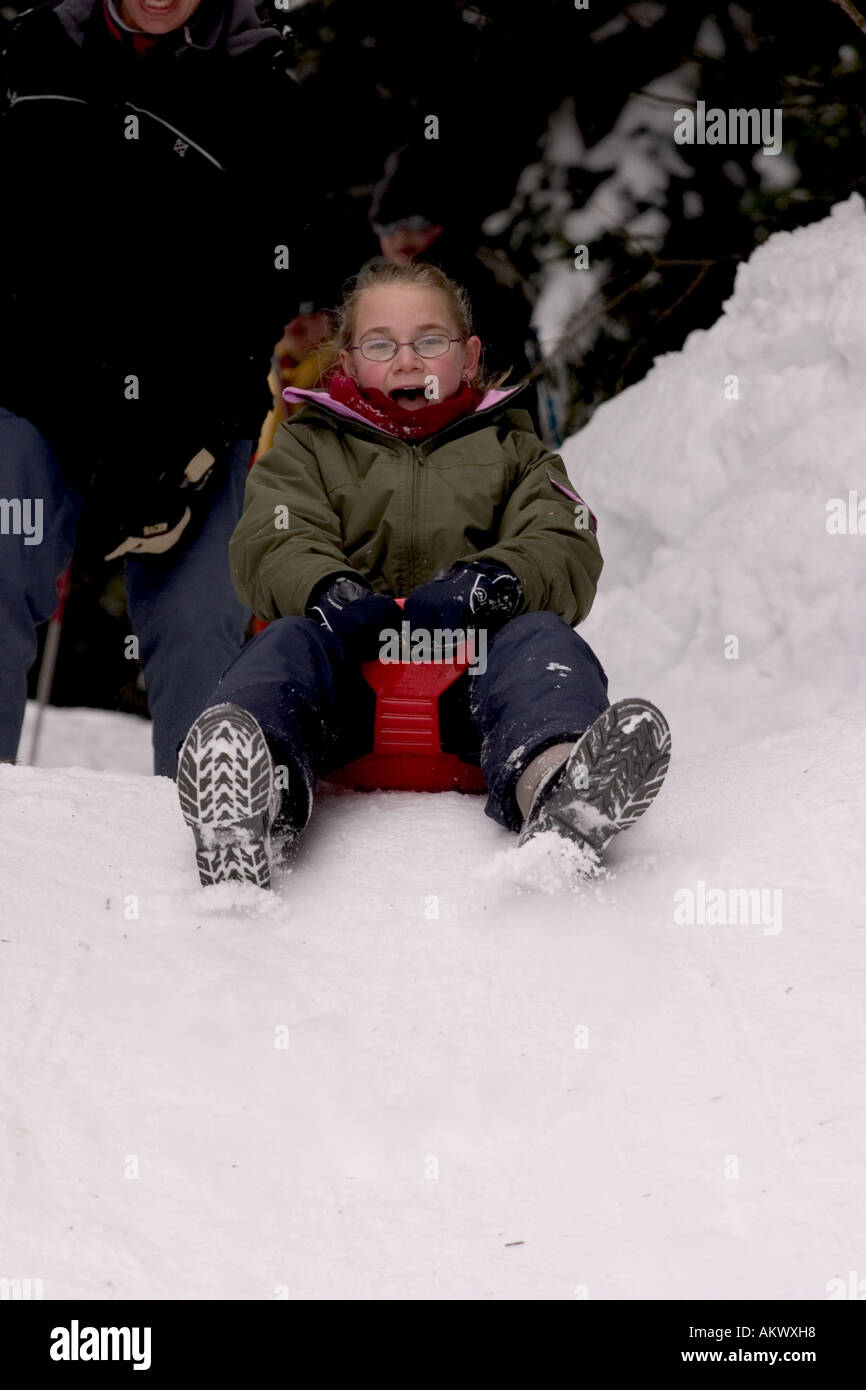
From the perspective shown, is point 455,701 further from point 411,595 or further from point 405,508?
point 405,508

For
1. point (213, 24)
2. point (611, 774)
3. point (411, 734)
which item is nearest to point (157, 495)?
point (411, 734)

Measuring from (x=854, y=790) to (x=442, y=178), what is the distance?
313cm

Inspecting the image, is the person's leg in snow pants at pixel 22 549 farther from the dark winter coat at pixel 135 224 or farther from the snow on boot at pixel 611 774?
the snow on boot at pixel 611 774

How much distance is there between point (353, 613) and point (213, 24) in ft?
4.39

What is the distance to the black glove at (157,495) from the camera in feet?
9.18

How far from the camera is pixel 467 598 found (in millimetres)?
2258

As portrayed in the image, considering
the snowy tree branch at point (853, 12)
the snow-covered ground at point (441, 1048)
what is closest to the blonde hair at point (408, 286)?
the snow-covered ground at point (441, 1048)

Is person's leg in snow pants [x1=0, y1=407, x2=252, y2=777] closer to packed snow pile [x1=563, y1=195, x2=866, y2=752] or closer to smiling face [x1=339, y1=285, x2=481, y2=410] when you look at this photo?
smiling face [x1=339, y1=285, x2=481, y2=410]

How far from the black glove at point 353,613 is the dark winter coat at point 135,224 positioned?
655mm

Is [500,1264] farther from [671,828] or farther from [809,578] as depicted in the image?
[809,578]

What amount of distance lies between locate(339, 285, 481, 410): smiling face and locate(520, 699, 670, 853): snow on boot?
1031mm

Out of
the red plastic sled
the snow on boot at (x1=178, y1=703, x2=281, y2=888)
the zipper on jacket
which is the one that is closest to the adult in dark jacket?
the zipper on jacket

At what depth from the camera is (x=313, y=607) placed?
234 centimetres

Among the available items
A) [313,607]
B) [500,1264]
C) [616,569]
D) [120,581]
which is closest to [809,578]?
[616,569]
